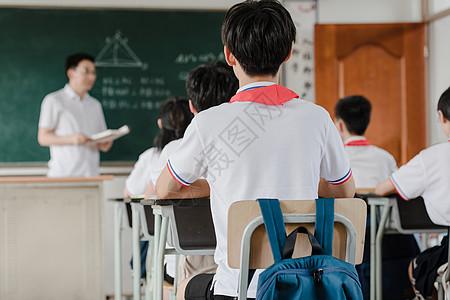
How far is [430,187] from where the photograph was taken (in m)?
2.50

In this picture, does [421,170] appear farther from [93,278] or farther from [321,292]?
[93,278]

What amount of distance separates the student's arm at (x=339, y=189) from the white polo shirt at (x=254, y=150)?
0.12 m

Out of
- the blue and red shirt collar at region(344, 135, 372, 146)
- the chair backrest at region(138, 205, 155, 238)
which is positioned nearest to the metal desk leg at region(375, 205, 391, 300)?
the blue and red shirt collar at region(344, 135, 372, 146)

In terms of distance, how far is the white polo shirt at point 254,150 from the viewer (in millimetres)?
1477

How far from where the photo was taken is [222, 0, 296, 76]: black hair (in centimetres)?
153

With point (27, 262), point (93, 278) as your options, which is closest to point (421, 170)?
point (93, 278)

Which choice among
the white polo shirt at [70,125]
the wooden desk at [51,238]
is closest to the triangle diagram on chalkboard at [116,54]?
the white polo shirt at [70,125]

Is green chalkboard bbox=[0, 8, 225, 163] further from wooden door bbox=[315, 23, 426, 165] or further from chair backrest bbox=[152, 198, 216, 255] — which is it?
chair backrest bbox=[152, 198, 216, 255]

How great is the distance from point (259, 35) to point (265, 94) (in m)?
0.15

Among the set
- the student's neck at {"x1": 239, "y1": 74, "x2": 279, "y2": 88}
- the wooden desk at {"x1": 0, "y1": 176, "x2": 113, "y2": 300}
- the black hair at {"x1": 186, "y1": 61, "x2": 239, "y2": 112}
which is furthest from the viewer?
the wooden desk at {"x1": 0, "y1": 176, "x2": 113, "y2": 300}

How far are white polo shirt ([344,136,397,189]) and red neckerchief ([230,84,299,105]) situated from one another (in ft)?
6.53

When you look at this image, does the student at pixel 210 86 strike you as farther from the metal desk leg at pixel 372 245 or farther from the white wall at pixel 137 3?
the white wall at pixel 137 3

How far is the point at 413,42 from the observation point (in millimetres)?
5074

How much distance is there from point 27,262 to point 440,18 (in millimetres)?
3672
